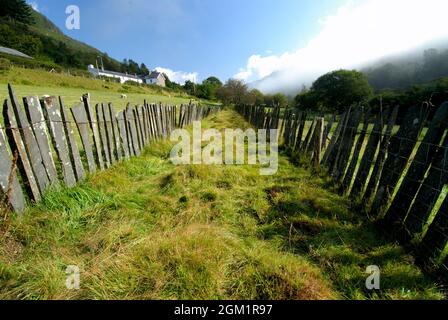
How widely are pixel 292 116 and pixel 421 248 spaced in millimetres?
6108

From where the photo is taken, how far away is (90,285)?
78.1 inches

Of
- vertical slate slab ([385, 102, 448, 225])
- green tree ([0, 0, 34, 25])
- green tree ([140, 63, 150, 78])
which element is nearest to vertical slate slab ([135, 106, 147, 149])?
vertical slate slab ([385, 102, 448, 225])

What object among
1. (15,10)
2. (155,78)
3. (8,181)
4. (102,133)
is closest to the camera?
(8,181)

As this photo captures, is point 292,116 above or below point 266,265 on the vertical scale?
above

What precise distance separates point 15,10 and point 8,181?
118310 millimetres

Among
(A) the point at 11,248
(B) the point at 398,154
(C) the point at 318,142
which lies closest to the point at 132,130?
(A) the point at 11,248

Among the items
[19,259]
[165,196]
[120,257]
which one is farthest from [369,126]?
[19,259]

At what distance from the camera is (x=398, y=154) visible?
3.22 m

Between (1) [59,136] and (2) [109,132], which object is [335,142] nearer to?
(2) [109,132]

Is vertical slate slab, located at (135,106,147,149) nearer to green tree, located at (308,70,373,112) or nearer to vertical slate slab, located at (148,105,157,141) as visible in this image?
vertical slate slab, located at (148,105,157,141)

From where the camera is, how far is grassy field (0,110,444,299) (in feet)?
6.61

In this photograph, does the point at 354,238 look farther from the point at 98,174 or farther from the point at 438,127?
the point at 98,174

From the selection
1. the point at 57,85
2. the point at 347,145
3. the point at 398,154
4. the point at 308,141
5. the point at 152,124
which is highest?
the point at 57,85

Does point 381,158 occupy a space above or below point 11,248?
above
